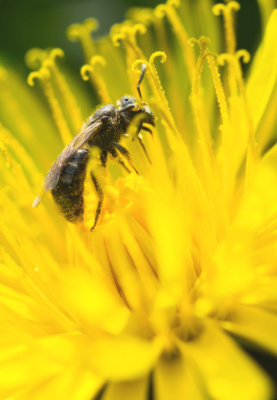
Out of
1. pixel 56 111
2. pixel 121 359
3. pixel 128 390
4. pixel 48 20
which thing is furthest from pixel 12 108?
pixel 121 359

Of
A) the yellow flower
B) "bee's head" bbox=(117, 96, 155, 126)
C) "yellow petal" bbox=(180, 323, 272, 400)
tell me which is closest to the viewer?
"yellow petal" bbox=(180, 323, 272, 400)

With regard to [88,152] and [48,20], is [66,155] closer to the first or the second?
[88,152]

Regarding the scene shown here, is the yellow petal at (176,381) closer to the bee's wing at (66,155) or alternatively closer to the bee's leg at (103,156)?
the bee's wing at (66,155)

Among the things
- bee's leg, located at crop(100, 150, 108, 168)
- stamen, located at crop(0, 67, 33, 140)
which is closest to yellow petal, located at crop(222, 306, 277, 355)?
bee's leg, located at crop(100, 150, 108, 168)

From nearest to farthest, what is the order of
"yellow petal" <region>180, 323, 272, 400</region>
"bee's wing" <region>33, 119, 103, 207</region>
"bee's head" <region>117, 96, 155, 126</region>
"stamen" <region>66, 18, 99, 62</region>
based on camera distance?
"yellow petal" <region>180, 323, 272, 400</region>
"bee's wing" <region>33, 119, 103, 207</region>
"bee's head" <region>117, 96, 155, 126</region>
"stamen" <region>66, 18, 99, 62</region>

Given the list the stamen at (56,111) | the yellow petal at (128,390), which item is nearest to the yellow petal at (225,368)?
the yellow petal at (128,390)

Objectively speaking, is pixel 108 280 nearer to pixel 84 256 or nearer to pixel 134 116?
pixel 84 256

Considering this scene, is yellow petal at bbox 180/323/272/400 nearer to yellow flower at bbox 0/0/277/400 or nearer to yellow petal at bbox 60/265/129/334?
yellow flower at bbox 0/0/277/400

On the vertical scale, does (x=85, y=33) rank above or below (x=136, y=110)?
above
